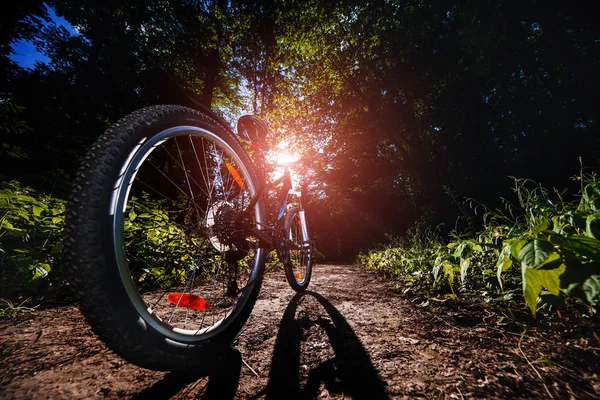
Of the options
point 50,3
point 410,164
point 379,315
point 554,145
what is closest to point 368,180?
point 410,164

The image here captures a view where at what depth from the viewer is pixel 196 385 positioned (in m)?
0.78

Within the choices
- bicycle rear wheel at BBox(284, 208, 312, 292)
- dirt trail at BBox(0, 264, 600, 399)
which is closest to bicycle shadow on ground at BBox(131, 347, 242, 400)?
dirt trail at BBox(0, 264, 600, 399)

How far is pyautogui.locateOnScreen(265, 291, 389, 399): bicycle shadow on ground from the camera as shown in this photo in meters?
0.73

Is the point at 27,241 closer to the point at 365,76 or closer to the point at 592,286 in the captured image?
the point at 592,286

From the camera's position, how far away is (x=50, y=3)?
10.8m

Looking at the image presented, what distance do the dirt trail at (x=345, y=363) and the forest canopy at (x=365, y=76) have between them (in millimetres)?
6701

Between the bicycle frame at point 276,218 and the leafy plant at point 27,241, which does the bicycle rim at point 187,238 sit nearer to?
the bicycle frame at point 276,218

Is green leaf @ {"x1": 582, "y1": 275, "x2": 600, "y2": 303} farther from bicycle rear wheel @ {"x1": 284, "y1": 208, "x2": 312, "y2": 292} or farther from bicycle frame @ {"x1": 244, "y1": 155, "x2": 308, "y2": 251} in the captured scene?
bicycle rear wheel @ {"x1": 284, "y1": 208, "x2": 312, "y2": 292}

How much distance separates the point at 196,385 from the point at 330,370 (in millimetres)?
490

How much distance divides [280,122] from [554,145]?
12312 millimetres

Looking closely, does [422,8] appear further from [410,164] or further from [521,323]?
[521,323]

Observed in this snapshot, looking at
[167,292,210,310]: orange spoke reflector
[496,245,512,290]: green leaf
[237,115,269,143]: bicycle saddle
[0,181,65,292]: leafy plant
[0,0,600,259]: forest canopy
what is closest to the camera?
[496,245,512,290]: green leaf

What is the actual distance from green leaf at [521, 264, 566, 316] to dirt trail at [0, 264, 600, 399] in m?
0.26

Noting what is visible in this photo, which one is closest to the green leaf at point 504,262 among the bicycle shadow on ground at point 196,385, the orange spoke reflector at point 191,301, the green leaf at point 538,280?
the green leaf at point 538,280
